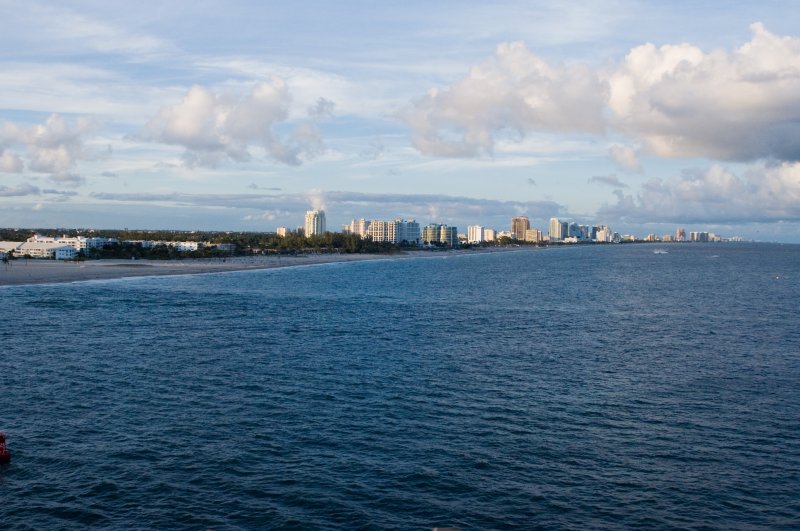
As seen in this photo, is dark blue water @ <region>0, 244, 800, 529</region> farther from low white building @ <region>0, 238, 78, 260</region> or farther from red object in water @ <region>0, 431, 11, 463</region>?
low white building @ <region>0, 238, 78, 260</region>

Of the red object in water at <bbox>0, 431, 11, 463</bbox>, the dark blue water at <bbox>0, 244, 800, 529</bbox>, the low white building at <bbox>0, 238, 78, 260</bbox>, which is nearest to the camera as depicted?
the dark blue water at <bbox>0, 244, 800, 529</bbox>

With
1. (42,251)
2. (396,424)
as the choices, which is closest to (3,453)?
(396,424)

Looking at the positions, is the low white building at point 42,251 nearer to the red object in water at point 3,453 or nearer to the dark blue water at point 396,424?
the dark blue water at point 396,424

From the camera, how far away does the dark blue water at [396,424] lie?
24109 mm

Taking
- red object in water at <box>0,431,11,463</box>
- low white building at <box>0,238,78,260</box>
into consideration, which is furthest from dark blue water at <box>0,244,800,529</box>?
low white building at <box>0,238,78,260</box>

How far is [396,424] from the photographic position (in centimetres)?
3316

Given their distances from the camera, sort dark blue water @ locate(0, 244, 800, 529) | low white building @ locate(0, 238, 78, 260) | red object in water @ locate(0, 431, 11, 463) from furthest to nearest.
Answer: low white building @ locate(0, 238, 78, 260)
red object in water @ locate(0, 431, 11, 463)
dark blue water @ locate(0, 244, 800, 529)

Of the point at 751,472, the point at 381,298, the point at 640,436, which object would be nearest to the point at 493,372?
the point at 640,436

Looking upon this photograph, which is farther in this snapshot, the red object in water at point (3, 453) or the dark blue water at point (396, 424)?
the red object in water at point (3, 453)

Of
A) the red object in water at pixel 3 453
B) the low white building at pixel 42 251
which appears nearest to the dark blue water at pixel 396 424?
the red object in water at pixel 3 453

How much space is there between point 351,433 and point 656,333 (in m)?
42.0

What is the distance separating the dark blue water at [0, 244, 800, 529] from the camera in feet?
79.1

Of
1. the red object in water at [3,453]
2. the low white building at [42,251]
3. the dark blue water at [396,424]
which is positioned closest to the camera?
the dark blue water at [396,424]

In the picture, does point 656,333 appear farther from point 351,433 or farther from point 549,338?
point 351,433
